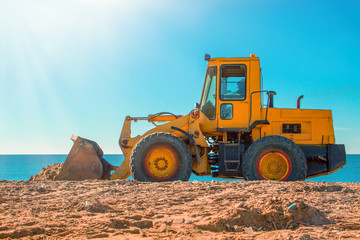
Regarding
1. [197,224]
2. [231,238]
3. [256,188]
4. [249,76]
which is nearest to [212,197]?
[256,188]

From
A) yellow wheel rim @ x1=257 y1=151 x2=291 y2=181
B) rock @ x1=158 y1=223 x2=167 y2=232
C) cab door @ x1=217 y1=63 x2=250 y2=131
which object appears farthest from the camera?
cab door @ x1=217 y1=63 x2=250 y2=131

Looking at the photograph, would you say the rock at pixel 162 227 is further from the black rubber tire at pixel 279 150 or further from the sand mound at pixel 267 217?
the black rubber tire at pixel 279 150

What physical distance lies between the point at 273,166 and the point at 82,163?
4734 millimetres

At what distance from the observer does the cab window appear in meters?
9.07

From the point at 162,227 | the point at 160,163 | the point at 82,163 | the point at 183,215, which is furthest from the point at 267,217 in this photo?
the point at 82,163

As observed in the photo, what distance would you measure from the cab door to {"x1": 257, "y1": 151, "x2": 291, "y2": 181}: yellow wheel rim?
0.96 m

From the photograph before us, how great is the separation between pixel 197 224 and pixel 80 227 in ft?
4.24

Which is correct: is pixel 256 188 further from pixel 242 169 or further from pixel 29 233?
pixel 29 233

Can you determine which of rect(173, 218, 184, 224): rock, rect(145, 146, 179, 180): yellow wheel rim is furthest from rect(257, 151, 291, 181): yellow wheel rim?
rect(173, 218, 184, 224): rock

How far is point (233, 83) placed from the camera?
30.2ft

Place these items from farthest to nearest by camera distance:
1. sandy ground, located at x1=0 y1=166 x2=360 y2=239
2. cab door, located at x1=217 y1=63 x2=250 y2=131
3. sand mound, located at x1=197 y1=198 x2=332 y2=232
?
cab door, located at x1=217 y1=63 x2=250 y2=131, sand mound, located at x1=197 y1=198 x2=332 y2=232, sandy ground, located at x1=0 y1=166 x2=360 y2=239

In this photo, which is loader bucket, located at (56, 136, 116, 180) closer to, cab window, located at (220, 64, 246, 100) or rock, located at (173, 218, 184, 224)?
cab window, located at (220, 64, 246, 100)

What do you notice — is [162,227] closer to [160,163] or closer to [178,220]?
[178,220]

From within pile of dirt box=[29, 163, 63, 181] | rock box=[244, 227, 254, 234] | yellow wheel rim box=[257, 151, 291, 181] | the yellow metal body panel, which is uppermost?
the yellow metal body panel
